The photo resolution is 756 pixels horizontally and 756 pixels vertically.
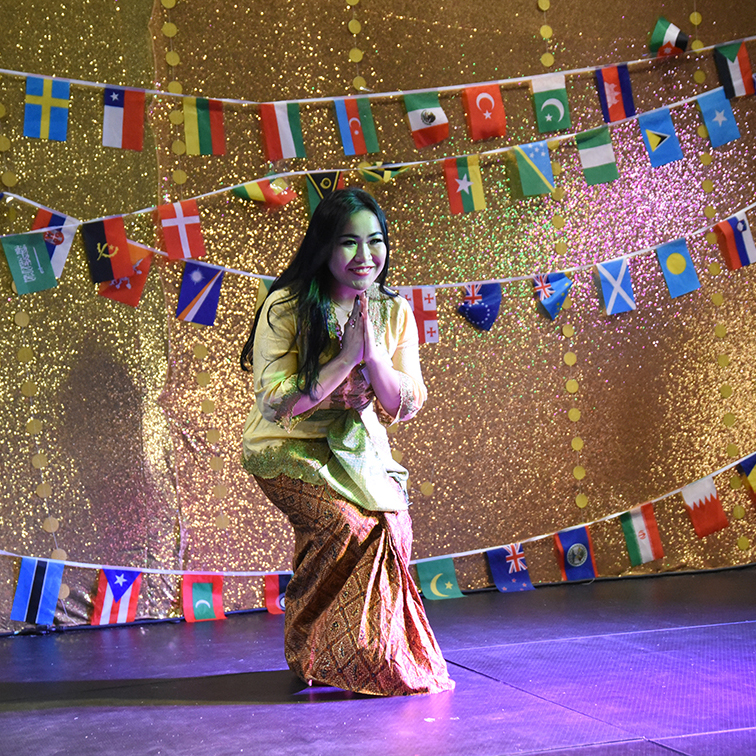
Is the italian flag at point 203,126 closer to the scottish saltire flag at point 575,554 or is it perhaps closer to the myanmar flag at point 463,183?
the myanmar flag at point 463,183

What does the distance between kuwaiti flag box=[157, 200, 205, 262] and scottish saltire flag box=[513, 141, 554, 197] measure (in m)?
1.22

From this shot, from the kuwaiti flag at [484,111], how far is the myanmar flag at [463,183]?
108 mm

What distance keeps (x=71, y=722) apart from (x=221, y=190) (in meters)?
1.97

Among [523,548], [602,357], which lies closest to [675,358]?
[602,357]

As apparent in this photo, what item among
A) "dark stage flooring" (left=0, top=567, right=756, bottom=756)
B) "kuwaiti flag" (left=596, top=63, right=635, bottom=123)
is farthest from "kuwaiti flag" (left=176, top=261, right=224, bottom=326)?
"kuwaiti flag" (left=596, top=63, right=635, bottom=123)

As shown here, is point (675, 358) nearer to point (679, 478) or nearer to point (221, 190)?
point (679, 478)

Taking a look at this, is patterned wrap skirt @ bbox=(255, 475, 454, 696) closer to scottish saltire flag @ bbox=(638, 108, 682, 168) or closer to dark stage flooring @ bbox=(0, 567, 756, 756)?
dark stage flooring @ bbox=(0, 567, 756, 756)

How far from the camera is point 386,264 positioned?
2400 millimetres

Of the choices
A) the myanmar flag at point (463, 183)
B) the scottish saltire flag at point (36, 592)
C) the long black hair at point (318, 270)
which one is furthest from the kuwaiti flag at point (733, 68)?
the scottish saltire flag at point (36, 592)

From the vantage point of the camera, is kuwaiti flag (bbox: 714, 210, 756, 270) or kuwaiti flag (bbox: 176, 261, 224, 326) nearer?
kuwaiti flag (bbox: 176, 261, 224, 326)

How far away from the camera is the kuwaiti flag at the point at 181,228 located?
3.43m

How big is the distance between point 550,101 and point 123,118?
1574mm

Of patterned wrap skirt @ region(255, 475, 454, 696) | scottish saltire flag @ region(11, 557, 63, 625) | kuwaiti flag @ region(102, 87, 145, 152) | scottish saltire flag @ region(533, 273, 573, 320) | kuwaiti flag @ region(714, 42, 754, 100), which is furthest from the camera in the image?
kuwaiti flag @ region(714, 42, 754, 100)

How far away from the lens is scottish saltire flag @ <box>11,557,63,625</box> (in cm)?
330
